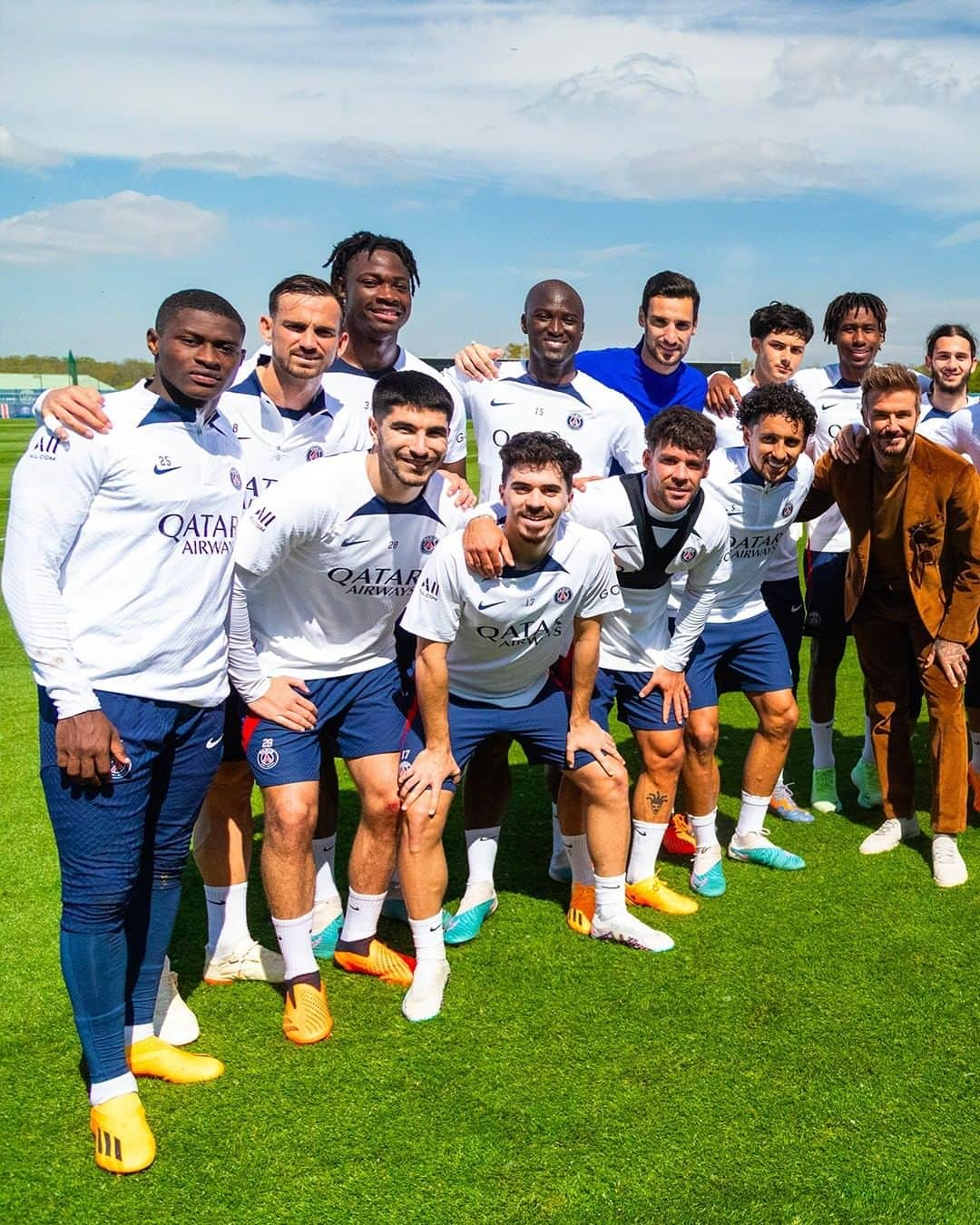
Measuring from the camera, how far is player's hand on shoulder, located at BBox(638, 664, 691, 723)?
15.3ft

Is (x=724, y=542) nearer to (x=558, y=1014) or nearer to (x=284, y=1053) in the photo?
(x=558, y=1014)

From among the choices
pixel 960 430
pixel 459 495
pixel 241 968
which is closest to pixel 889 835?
pixel 960 430

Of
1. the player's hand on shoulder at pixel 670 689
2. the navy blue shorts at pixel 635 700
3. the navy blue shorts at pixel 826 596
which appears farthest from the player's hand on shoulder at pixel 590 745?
the navy blue shorts at pixel 826 596

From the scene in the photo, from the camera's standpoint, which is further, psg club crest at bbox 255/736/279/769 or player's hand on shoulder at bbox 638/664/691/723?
player's hand on shoulder at bbox 638/664/691/723

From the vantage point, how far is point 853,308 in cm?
569

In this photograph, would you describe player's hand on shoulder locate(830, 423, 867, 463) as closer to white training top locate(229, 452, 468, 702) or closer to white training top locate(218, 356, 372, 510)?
white training top locate(229, 452, 468, 702)

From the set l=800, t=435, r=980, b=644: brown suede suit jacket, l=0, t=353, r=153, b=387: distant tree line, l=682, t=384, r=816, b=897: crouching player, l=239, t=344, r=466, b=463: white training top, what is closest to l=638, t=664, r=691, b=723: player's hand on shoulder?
l=682, t=384, r=816, b=897: crouching player

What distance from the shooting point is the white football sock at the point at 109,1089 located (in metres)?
3.17

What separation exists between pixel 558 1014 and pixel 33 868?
9.14 feet

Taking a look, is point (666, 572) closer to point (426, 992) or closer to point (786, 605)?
point (786, 605)

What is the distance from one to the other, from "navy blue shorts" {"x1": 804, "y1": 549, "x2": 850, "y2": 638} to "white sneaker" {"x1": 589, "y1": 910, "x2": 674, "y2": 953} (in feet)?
7.43

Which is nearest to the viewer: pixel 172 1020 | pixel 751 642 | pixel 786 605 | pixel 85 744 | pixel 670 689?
pixel 85 744

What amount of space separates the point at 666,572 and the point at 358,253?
192 cm

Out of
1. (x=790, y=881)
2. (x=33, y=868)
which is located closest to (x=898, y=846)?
(x=790, y=881)
